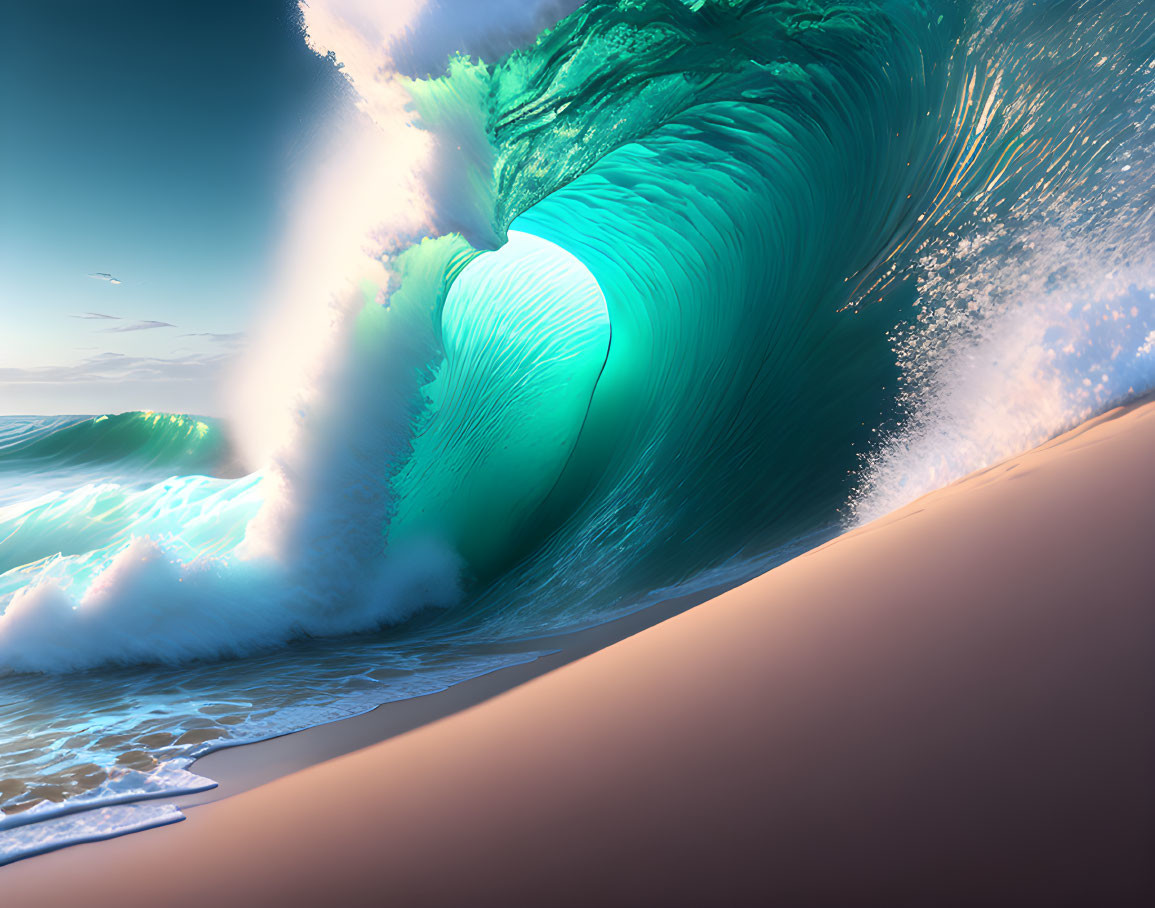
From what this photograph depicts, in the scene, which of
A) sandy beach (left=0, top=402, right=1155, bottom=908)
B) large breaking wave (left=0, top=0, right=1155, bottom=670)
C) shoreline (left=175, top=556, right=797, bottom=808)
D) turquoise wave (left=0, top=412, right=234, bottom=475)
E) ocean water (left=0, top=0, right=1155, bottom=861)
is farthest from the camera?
turquoise wave (left=0, top=412, right=234, bottom=475)

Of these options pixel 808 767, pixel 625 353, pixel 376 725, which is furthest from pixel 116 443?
pixel 808 767

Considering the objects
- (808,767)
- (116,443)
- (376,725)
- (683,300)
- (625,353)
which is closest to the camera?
(808,767)

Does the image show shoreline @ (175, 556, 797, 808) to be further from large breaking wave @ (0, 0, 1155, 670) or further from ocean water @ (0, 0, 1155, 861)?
large breaking wave @ (0, 0, 1155, 670)

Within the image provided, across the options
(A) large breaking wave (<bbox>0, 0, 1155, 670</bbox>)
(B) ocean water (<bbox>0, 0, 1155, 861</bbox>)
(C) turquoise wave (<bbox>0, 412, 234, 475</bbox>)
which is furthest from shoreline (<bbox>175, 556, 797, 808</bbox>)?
(C) turquoise wave (<bbox>0, 412, 234, 475</bbox>)

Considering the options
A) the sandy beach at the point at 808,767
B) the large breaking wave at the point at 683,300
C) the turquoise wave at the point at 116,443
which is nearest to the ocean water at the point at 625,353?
the large breaking wave at the point at 683,300

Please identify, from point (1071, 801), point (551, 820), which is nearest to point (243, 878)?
point (551, 820)

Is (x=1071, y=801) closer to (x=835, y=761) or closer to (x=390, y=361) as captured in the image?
(x=835, y=761)

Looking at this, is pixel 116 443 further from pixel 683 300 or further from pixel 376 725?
pixel 376 725
